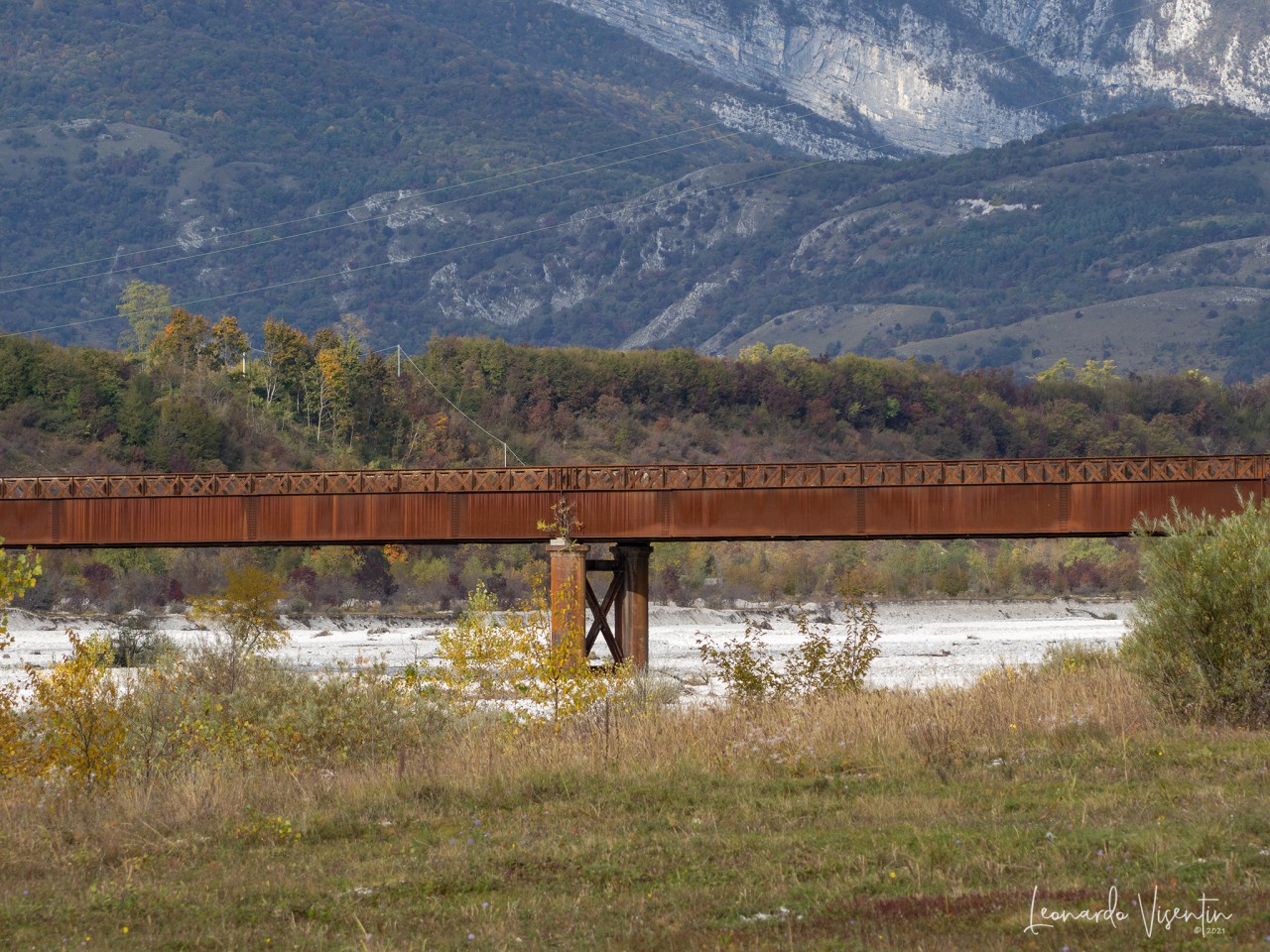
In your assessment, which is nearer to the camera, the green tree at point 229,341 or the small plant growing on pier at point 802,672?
the small plant growing on pier at point 802,672

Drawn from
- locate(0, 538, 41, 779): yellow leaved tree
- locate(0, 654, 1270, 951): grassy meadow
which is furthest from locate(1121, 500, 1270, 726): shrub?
locate(0, 538, 41, 779): yellow leaved tree

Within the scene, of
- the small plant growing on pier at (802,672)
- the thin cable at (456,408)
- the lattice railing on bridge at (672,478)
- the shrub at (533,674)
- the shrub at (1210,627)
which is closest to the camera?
the shrub at (1210,627)

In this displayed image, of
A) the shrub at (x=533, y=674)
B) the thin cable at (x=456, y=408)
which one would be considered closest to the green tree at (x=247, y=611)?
the shrub at (x=533, y=674)

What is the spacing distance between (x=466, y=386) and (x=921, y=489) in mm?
103281

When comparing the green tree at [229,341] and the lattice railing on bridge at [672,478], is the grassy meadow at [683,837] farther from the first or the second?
the green tree at [229,341]

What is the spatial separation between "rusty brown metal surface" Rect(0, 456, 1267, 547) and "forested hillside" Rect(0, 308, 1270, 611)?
44.5 m

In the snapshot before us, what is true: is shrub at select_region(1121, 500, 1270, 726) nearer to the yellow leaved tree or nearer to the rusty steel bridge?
the yellow leaved tree

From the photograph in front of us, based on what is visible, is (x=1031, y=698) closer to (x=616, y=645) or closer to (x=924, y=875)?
(x=924, y=875)

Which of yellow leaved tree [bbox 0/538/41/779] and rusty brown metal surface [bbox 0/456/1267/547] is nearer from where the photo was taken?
yellow leaved tree [bbox 0/538/41/779]

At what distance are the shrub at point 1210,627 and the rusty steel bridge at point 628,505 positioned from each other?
1930cm

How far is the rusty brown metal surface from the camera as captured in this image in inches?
1623

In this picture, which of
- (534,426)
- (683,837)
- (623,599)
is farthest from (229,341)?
(683,837)

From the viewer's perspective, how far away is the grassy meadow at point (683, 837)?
37.4 feet

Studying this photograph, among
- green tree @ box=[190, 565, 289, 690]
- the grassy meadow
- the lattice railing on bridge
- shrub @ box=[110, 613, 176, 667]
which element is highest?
the lattice railing on bridge
